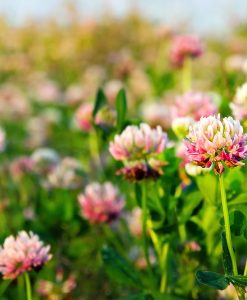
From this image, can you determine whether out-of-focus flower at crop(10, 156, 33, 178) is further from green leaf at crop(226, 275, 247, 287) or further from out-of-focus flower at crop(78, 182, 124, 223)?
green leaf at crop(226, 275, 247, 287)

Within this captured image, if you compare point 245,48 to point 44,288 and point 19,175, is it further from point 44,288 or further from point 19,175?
point 44,288

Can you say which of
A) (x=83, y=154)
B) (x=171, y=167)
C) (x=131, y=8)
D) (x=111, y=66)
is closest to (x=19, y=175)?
(x=83, y=154)

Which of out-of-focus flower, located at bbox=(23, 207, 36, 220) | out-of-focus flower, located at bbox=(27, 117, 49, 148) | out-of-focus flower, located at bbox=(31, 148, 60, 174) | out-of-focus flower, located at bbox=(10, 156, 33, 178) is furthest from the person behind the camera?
out-of-focus flower, located at bbox=(27, 117, 49, 148)

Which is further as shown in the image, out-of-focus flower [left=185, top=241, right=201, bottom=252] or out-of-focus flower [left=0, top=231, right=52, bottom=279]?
out-of-focus flower [left=185, top=241, right=201, bottom=252]

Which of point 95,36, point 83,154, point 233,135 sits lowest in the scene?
point 83,154

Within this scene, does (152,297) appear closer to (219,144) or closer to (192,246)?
(192,246)

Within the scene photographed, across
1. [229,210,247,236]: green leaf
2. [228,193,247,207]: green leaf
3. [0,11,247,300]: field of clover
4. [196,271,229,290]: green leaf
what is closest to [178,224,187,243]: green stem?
[0,11,247,300]: field of clover

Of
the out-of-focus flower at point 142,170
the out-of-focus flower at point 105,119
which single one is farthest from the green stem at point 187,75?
the out-of-focus flower at point 142,170
